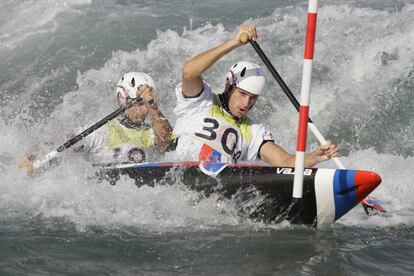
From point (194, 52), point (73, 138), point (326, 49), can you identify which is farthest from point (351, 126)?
point (73, 138)

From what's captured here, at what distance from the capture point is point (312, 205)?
6562 millimetres

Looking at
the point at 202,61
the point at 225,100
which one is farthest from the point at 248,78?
the point at 202,61

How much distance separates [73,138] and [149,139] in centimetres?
73

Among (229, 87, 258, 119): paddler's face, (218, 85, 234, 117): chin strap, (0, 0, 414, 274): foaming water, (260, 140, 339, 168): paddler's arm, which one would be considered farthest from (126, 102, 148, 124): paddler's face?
(260, 140, 339, 168): paddler's arm

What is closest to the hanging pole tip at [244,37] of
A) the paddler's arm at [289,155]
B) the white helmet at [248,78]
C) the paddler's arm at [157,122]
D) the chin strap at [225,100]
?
the white helmet at [248,78]

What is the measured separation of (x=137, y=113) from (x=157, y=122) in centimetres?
49

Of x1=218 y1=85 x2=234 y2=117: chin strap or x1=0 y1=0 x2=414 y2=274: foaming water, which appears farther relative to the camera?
x1=218 y1=85 x2=234 y2=117: chin strap

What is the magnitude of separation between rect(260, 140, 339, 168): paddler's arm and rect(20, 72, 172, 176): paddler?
100cm

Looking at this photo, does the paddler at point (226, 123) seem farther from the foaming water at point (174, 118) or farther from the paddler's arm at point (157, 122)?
the foaming water at point (174, 118)

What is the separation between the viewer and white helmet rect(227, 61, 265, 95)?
684 cm

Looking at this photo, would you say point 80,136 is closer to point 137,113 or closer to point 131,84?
point 137,113

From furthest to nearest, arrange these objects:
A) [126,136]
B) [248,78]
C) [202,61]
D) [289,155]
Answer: [126,136]
[289,155]
[248,78]
[202,61]

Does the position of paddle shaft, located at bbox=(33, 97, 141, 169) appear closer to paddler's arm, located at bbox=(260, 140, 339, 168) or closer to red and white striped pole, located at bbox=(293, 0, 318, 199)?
paddler's arm, located at bbox=(260, 140, 339, 168)

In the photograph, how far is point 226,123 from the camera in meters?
7.12
